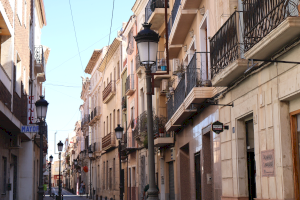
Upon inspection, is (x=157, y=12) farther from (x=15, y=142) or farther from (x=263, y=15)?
(x=263, y=15)

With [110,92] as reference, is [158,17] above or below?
above

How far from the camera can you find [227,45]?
32.5ft

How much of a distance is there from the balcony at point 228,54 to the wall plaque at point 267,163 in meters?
1.77

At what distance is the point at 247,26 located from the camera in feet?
28.6

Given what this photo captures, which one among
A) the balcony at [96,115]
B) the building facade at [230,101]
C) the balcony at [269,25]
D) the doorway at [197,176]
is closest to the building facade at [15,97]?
the building facade at [230,101]

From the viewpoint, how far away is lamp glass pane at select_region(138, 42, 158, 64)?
27.5 feet

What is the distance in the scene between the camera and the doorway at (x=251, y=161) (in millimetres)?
10023

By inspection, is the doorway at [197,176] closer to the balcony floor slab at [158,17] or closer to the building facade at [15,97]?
the building facade at [15,97]

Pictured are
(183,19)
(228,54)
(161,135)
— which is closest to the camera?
(228,54)

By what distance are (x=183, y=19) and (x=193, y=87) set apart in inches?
132

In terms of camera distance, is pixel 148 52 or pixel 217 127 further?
pixel 217 127

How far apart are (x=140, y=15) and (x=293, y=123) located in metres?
19.4

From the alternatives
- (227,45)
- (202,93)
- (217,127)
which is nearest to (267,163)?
Result: (217,127)

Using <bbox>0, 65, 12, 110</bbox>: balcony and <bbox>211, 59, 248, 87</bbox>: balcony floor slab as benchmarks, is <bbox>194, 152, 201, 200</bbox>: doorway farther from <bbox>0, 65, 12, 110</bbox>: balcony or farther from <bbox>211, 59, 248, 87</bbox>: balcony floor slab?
<bbox>0, 65, 12, 110</bbox>: balcony
